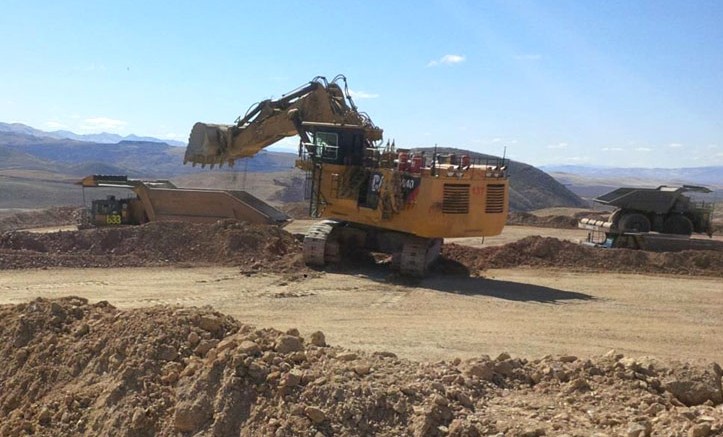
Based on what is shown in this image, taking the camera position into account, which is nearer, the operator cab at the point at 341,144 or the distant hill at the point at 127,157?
the operator cab at the point at 341,144

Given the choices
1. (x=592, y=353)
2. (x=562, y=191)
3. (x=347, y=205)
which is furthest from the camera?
(x=562, y=191)

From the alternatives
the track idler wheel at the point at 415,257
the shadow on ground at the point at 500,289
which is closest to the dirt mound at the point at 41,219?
the track idler wheel at the point at 415,257

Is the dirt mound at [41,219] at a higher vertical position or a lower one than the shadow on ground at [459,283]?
lower

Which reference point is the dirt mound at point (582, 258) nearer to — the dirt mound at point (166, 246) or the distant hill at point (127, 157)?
the dirt mound at point (166, 246)

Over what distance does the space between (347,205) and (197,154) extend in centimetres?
557

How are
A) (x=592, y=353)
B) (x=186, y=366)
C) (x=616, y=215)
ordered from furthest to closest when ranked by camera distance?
(x=616, y=215)
(x=592, y=353)
(x=186, y=366)

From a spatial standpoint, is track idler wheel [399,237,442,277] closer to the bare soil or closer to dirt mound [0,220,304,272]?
the bare soil

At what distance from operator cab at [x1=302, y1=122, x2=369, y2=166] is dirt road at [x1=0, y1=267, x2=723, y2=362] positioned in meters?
2.86

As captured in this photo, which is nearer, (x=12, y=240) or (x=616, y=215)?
(x=12, y=240)

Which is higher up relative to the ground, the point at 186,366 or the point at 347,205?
the point at 347,205

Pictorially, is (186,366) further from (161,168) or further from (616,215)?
(161,168)

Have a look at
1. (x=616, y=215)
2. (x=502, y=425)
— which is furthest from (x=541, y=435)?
(x=616, y=215)

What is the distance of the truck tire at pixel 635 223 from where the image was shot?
70.9ft

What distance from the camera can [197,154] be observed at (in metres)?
19.4
